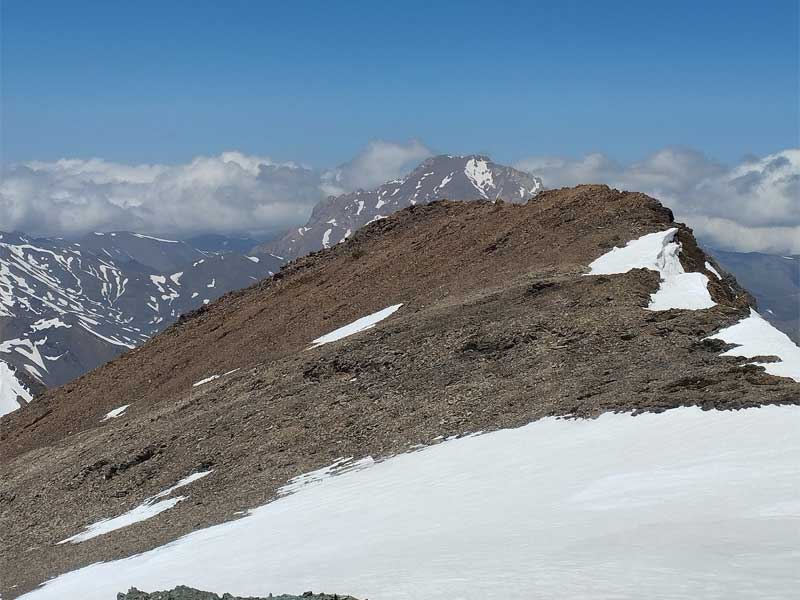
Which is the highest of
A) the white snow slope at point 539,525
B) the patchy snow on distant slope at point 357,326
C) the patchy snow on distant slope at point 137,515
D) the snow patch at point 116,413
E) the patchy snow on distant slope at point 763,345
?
the patchy snow on distant slope at point 357,326

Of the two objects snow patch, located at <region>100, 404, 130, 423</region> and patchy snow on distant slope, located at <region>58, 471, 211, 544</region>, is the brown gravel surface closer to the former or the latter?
patchy snow on distant slope, located at <region>58, 471, 211, 544</region>

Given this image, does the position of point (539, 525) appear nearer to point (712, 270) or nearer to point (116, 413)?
point (712, 270)

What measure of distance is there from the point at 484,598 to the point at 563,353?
53.6ft

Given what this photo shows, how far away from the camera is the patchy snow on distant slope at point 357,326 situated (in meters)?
38.4

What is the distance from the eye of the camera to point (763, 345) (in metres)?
23.5

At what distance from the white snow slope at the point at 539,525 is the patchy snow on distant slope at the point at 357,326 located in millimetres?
15390

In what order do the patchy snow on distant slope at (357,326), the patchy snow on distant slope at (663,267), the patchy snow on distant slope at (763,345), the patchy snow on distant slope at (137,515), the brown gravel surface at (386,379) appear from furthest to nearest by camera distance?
the patchy snow on distant slope at (357,326), the patchy snow on distant slope at (663,267), the patchy snow on distant slope at (137,515), the brown gravel surface at (386,379), the patchy snow on distant slope at (763,345)

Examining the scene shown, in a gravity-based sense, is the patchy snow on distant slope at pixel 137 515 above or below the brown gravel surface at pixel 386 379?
below

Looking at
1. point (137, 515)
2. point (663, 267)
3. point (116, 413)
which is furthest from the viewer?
point (116, 413)

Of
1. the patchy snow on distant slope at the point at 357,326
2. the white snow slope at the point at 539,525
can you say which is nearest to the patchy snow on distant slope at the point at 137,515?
the white snow slope at the point at 539,525

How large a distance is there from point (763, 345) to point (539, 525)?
38.0 ft

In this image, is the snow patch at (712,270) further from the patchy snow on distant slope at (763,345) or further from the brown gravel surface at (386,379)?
the patchy snow on distant slope at (763,345)

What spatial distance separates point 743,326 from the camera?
2561 cm

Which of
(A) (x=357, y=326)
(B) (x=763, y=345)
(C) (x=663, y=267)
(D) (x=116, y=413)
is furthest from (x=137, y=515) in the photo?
(C) (x=663, y=267)
